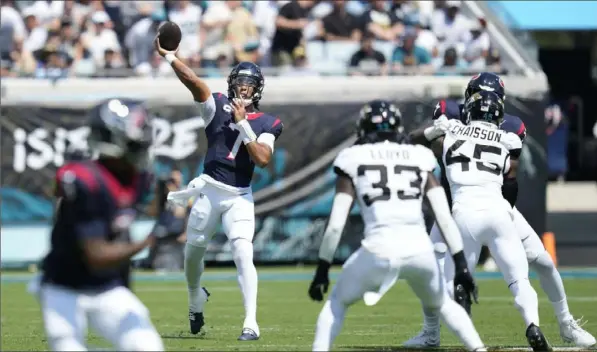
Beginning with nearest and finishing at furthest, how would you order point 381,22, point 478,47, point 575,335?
point 575,335, point 478,47, point 381,22

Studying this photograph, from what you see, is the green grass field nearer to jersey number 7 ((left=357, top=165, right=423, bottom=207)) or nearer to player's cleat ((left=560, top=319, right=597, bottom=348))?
player's cleat ((left=560, top=319, right=597, bottom=348))

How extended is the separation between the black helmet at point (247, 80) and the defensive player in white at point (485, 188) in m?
1.35

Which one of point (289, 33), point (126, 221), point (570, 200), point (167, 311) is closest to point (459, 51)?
point (289, 33)

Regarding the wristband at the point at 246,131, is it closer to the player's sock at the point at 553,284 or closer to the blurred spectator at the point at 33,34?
the player's sock at the point at 553,284

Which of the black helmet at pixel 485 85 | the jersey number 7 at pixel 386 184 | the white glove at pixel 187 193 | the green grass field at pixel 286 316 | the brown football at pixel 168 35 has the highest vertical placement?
the brown football at pixel 168 35

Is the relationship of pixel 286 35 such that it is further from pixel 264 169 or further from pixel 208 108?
pixel 208 108

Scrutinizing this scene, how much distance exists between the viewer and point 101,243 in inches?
220

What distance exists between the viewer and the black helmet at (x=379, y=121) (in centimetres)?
685

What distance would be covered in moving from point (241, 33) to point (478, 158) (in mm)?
10321

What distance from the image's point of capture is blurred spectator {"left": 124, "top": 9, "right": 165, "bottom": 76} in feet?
59.6

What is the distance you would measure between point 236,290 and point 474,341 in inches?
311

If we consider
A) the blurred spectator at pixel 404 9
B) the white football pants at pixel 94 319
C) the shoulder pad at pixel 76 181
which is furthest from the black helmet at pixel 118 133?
the blurred spectator at pixel 404 9

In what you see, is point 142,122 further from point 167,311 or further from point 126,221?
point 167,311

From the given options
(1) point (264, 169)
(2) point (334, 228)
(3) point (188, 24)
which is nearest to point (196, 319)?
(2) point (334, 228)
